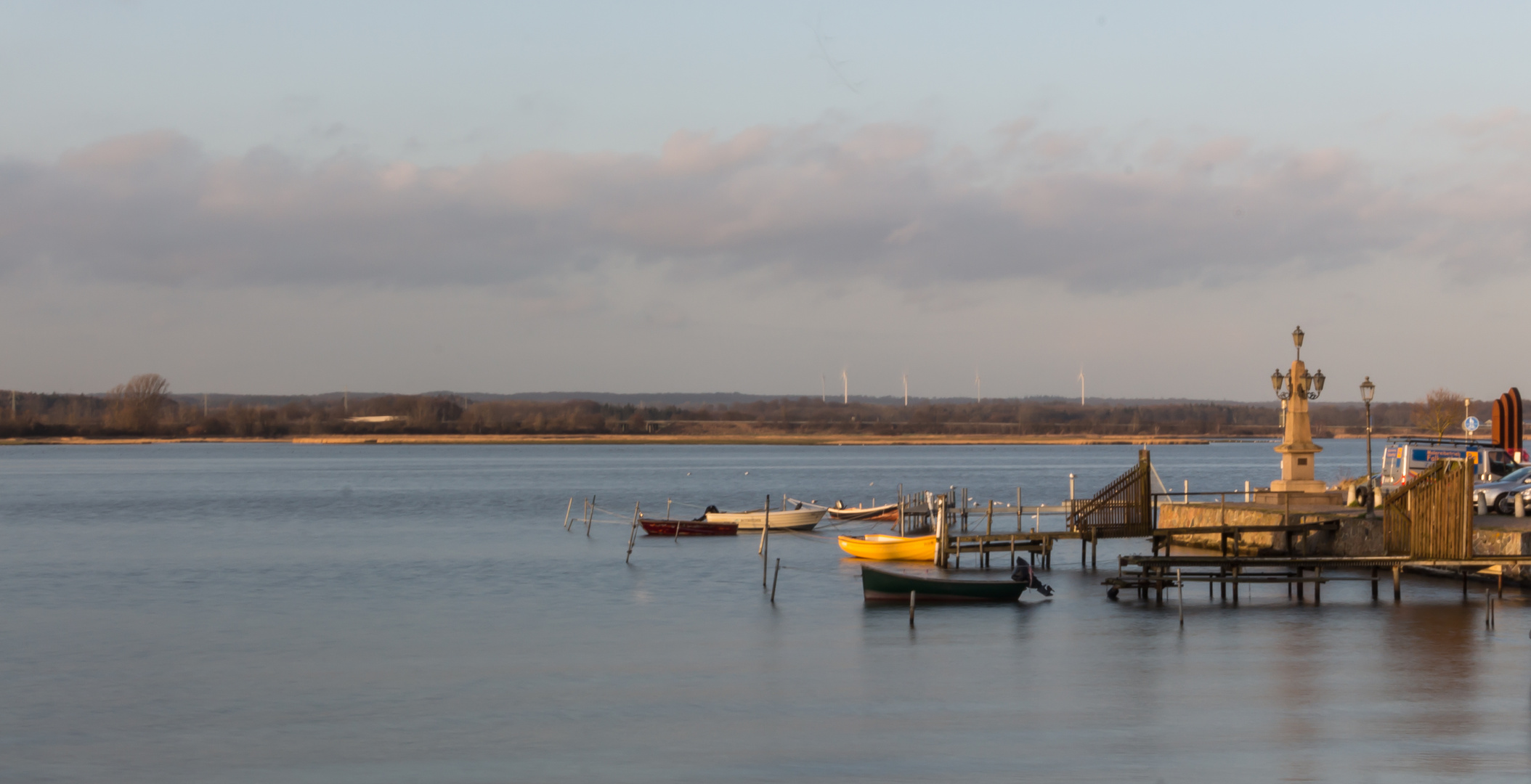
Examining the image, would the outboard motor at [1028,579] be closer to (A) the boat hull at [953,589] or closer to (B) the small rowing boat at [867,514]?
(A) the boat hull at [953,589]

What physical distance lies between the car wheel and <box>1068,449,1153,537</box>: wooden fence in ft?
31.6

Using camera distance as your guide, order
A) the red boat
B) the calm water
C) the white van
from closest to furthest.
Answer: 1. the calm water
2. the white van
3. the red boat

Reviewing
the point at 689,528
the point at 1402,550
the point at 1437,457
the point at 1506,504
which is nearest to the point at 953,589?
the point at 1402,550

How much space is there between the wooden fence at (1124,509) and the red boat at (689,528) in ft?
83.3

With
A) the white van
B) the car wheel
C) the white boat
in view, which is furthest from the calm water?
the white boat

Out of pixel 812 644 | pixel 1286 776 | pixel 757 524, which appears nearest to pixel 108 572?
pixel 757 524

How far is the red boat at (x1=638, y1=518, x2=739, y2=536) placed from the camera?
206ft

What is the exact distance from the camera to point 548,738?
66.8ft

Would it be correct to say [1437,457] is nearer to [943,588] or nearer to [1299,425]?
[1299,425]

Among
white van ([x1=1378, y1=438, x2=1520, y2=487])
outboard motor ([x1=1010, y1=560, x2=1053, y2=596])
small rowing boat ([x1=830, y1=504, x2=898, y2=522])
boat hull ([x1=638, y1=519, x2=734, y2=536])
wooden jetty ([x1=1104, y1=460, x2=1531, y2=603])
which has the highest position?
white van ([x1=1378, y1=438, x2=1520, y2=487])

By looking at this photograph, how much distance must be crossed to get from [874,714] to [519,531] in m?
50.6

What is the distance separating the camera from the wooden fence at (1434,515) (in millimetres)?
30719

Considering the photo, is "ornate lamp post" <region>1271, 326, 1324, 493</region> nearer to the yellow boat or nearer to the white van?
the white van

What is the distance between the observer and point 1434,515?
31625 mm
